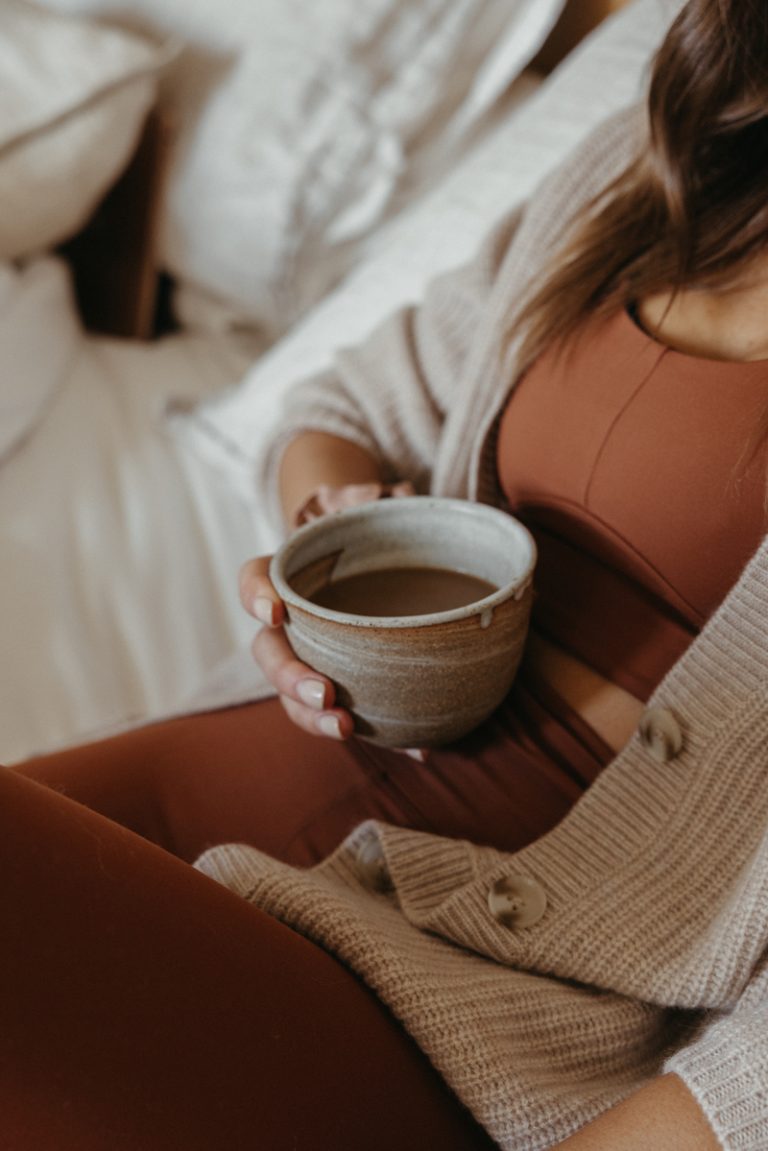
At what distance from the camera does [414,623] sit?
1.33 feet

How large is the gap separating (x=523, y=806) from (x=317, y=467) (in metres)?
0.29

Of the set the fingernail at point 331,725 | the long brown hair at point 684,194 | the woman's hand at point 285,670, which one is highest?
the long brown hair at point 684,194

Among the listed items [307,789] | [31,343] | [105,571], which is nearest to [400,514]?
[307,789]

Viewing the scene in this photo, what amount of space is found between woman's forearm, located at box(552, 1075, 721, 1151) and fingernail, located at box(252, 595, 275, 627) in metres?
0.27

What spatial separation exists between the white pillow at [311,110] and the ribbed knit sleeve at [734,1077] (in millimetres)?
896

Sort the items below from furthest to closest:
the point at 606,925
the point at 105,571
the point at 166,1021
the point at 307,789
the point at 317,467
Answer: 1. the point at 105,571
2. the point at 317,467
3. the point at 307,789
4. the point at 606,925
5. the point at 166,1021

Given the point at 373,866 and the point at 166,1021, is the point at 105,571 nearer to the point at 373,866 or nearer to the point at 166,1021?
the point at 373,866

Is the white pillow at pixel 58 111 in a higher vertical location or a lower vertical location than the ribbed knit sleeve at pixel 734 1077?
higher

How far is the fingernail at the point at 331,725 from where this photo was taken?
465 millimetres

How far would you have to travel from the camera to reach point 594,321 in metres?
0.60

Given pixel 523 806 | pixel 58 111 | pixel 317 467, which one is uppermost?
pixel 58 111

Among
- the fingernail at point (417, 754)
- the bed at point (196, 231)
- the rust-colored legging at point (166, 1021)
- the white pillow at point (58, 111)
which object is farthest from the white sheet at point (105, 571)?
the rust-colored legging at point (166, 1021)

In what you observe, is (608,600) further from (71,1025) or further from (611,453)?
(71,1025)

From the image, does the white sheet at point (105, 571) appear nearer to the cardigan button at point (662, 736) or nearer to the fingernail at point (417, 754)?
the fingernail at point (417, 754)
